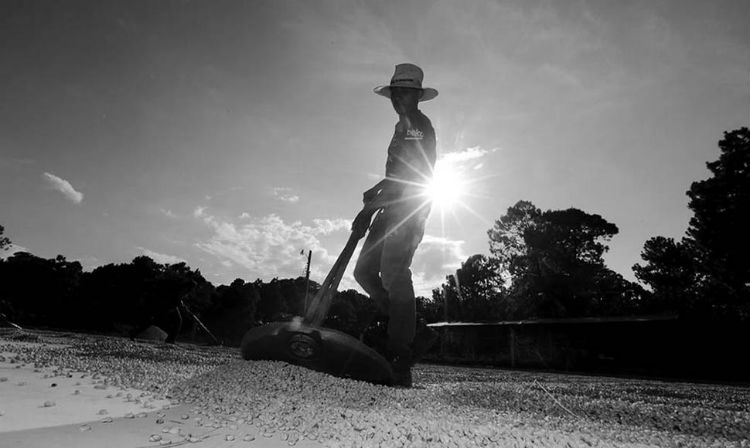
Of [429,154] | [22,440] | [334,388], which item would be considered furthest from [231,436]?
[429,154]

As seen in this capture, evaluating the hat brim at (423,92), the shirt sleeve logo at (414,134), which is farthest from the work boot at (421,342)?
the hat brim at (423,92)

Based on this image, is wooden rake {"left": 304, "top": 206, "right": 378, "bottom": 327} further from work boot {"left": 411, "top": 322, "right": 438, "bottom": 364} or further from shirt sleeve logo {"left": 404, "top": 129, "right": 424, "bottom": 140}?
shirt sleeve logo {"left": 404, "top": 129, "right": 424, "bottom": 140}

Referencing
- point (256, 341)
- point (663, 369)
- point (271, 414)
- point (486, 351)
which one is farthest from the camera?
point (486, 351)

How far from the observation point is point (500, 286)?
45531 mm

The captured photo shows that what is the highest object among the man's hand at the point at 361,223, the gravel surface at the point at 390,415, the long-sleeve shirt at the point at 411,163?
the long-sleeve shirt at the point at 411,163

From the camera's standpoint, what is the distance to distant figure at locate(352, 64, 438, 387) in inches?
122

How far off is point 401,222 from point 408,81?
4.32 ft

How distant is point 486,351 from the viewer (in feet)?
84.6

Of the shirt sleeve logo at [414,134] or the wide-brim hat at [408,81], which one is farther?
the wide-brim hat at [408,81]

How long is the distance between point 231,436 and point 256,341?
1323 millimetres

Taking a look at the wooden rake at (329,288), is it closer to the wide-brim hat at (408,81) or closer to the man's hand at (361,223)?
the man's hand at (361,223)

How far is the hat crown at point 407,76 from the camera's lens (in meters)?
3.47

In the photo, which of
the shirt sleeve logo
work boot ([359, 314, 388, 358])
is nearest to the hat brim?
the shirt sleeve logo

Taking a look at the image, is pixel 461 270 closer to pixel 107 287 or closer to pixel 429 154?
pixel 107 287
